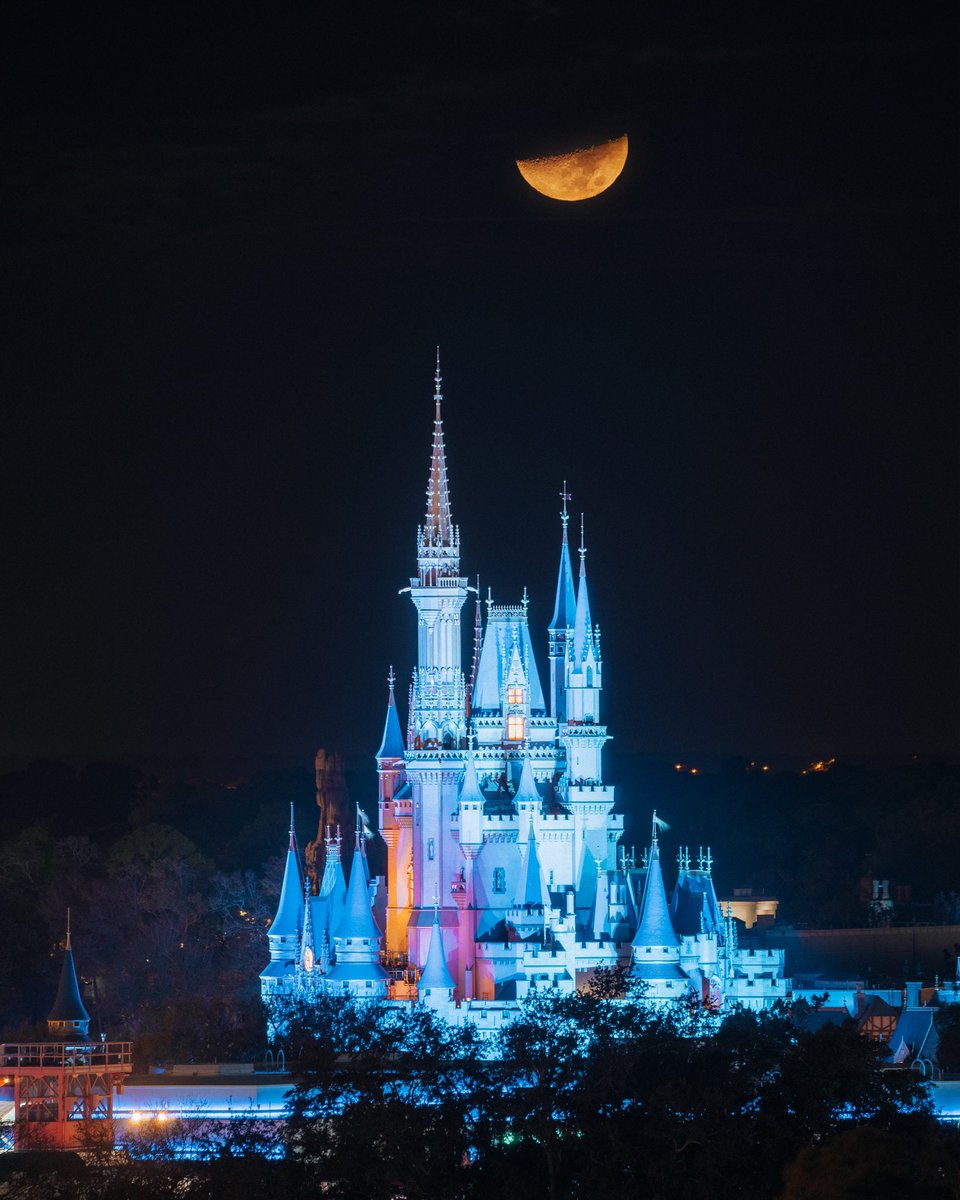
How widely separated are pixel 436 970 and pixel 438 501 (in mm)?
15017

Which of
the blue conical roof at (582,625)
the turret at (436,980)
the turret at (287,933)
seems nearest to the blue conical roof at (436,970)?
the turret at (436,980)

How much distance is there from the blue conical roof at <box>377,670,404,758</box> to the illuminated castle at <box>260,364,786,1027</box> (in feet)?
0.53

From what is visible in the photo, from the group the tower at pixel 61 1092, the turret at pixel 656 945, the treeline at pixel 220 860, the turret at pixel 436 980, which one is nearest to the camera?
the tower at pixel 61 1092

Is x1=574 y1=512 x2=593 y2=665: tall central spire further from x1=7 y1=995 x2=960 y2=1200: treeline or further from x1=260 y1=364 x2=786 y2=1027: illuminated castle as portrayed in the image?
x1=7 y1=995 x2=960 y2=1200: treeline

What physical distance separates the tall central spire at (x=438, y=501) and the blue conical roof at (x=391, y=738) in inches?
259

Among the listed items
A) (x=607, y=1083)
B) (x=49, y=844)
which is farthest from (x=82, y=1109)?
(x=49, y=844)

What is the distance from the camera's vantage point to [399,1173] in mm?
66500

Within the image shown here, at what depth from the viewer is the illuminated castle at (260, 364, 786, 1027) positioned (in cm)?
9631

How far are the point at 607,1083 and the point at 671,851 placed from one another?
73.1m

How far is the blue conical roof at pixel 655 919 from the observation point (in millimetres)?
94438

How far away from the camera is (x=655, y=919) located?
3728 inches

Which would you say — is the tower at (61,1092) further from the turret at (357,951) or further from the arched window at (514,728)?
the arched window at (514,728)

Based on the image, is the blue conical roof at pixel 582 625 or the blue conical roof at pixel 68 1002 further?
the blue conical roof at pixel 582 625

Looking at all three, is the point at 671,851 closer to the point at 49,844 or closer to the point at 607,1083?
the point at 49,844
